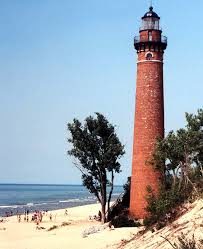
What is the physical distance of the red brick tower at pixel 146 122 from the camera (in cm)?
3447

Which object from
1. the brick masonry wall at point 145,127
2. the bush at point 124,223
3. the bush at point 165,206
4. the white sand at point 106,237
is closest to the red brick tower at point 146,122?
the brick masonry wall at point 145,127

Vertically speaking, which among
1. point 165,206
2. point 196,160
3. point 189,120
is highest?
point 189,120

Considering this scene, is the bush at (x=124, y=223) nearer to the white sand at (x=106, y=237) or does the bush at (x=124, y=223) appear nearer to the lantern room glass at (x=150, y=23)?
the white sand at (x=106, y=237)

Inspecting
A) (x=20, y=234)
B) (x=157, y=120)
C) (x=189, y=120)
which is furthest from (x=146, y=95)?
(x=20, y=234)

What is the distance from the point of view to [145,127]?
34625mm

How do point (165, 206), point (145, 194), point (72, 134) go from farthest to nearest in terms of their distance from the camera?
point (72, 134)
point (145, 194)
point (165, 206)

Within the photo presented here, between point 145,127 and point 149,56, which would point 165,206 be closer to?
point 145,127

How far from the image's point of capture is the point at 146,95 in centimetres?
3491

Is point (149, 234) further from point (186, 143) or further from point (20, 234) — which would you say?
point (20, 234)

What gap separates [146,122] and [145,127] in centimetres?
32

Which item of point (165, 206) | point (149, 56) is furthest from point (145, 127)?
point (165, 206)

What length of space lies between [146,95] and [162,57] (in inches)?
114

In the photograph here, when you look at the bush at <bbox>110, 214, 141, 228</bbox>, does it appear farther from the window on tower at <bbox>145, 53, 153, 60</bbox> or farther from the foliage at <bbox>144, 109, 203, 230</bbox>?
the window on tower at <bbox>145, 53, 153, 60</bbox>

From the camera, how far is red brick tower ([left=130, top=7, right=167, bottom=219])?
34.5 m
